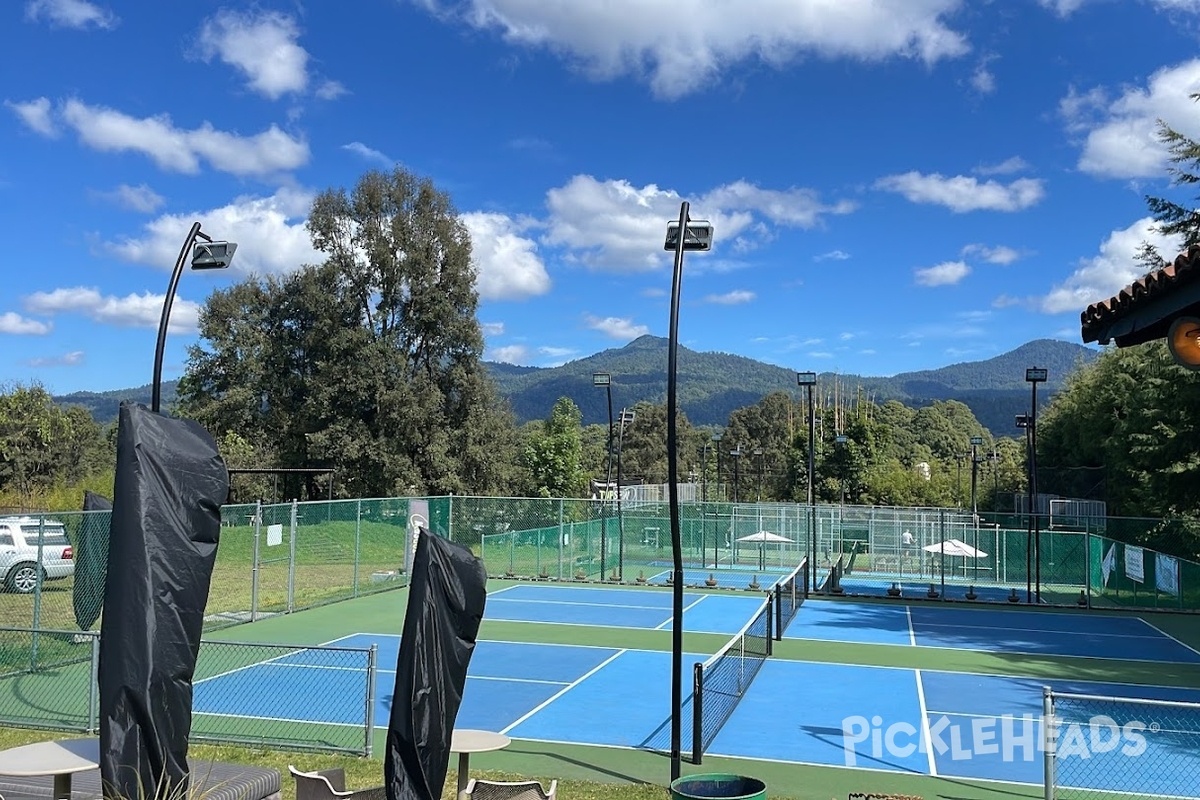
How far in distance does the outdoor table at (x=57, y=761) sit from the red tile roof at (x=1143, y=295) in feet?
23.6

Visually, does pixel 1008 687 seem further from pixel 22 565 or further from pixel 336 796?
pixel 22 565

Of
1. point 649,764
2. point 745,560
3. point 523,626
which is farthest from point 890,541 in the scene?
point 649,764

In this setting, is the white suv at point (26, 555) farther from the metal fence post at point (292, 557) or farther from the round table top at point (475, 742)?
the round table top at point (475, 742)

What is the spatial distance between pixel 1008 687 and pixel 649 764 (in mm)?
7305

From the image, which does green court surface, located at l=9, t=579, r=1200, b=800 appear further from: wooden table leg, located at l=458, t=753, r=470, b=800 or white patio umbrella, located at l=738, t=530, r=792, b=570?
white patio umbrella, located at l=738, t=530, r=792, b=570

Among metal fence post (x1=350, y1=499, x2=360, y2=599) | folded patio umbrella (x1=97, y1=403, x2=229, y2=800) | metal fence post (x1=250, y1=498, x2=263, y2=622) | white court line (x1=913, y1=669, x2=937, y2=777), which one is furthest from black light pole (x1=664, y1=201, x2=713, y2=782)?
metal fence post (x1=350, y1=499, x2=360, y2=599)

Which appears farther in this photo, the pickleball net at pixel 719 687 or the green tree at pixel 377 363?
the green tree at pixel 377 363

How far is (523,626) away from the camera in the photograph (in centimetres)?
2050

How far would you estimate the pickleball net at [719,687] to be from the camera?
33.2ft

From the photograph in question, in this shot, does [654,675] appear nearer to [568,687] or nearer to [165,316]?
[568,687]

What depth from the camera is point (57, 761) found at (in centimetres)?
640

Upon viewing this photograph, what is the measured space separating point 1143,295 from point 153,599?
6.40 meters

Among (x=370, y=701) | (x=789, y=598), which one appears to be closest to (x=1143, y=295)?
(x=370, y=701)

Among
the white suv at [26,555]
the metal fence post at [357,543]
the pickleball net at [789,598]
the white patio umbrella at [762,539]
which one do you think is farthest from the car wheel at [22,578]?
the white patio umbrella at [762,539]
